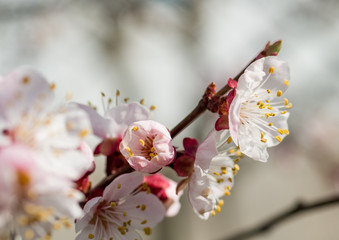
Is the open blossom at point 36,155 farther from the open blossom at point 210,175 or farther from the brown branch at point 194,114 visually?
the open blossom at point 210,175

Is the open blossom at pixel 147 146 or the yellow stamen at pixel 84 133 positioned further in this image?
the open blossom at pixel 147 146

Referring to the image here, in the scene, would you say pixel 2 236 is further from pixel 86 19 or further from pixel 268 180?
pixel 268 180

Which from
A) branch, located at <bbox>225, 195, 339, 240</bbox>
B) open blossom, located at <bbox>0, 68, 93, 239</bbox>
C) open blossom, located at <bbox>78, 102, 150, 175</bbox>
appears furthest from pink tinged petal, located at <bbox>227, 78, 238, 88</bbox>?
branch, located at <bbox>225, 195, 339, 240</bbox>

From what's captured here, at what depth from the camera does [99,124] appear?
0.87m

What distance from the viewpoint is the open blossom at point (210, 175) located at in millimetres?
832

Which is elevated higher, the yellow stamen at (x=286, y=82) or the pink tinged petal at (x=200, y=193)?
the yellow stamen at (x=286, y=82)

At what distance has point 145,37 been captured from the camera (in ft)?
17.9

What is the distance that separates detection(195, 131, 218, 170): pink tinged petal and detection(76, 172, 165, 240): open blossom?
0.14 metres

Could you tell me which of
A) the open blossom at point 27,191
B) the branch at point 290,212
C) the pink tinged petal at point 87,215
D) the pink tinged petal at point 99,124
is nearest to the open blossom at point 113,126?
the pink tinged petal at point 99,124

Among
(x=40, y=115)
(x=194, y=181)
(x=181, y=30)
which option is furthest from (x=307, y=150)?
(x=40, y=115)

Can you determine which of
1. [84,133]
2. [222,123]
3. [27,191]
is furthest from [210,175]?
[27,191]

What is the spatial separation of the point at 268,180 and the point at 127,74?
17.2 feet

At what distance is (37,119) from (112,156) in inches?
12.5

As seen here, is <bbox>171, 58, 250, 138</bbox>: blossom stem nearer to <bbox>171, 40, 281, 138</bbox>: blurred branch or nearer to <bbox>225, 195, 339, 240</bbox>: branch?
<bbox>171, 40, 281, 138</bbox>: blurred branch
